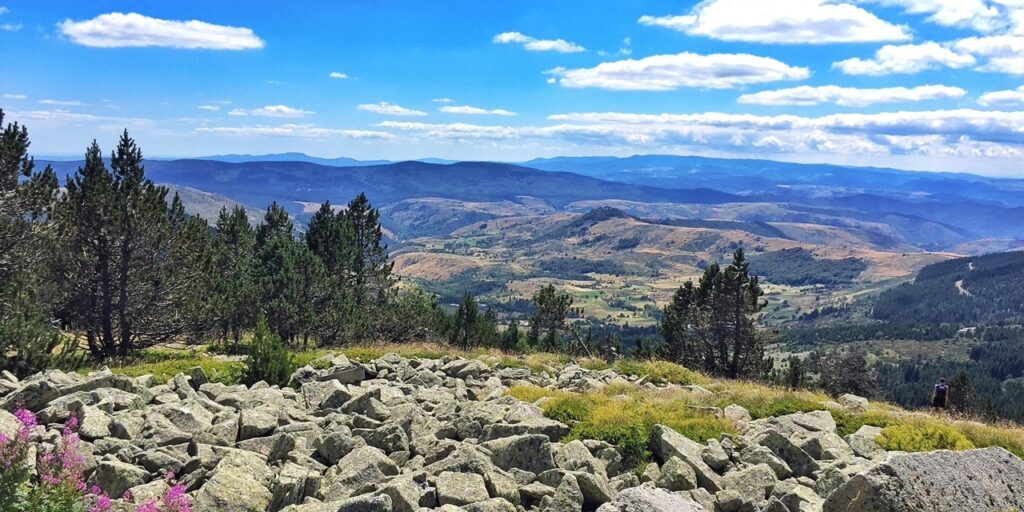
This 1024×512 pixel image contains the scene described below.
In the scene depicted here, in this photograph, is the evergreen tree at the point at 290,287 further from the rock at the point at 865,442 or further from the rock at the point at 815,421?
the rock at the point at 865,442

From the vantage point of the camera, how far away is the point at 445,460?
1132 cm

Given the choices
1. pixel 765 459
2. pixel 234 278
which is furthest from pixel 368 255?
pixel 765 459

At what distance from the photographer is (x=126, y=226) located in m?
31.2

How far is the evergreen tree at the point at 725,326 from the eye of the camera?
189ft

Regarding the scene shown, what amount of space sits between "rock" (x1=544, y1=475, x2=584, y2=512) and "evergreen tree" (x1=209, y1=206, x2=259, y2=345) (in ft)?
96.8

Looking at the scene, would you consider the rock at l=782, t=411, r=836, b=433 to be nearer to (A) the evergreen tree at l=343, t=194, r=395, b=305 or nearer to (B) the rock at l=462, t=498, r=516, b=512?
(B) the rock at l=462, t=498, r=516, b=512

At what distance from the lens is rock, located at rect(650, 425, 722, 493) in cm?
1119

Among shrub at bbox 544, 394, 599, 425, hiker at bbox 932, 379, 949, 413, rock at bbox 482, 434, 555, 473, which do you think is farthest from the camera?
hiker at bbox 932, 379, 949, 413

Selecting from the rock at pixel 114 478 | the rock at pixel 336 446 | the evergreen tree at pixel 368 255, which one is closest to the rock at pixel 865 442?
the rock at pixel 336 446

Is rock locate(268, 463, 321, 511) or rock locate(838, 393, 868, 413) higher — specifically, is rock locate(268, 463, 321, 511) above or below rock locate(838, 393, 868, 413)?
above

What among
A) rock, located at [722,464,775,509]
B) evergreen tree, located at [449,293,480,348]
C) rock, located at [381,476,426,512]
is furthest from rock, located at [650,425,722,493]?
evergreen tree, located at [449,293,480,348]

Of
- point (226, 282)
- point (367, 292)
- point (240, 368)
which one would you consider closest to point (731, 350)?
point (367, 292)

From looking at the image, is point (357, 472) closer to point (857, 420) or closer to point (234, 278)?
point (857, 420)

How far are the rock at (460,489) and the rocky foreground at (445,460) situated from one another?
25mm
